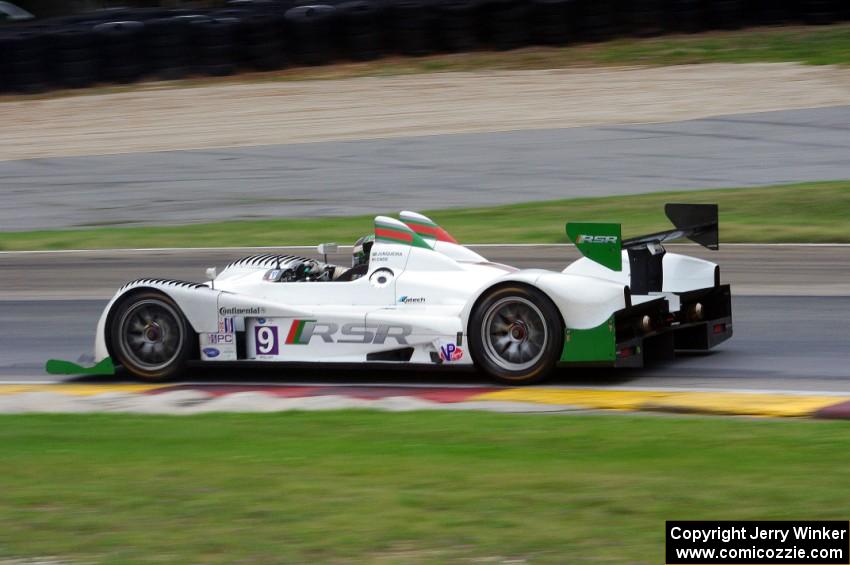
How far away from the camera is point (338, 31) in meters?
29.0

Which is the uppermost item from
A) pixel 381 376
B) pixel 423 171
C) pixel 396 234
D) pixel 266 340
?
pixel 423 171

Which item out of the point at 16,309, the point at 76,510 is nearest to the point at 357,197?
the point at 16,309

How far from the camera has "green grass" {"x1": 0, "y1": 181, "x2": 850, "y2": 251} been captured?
15.4 m

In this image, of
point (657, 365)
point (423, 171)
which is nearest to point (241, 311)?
point (657, 365)

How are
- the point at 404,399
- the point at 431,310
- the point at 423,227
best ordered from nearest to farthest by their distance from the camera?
1. the point at 404,399
2. the point at 431,310
3. the point at 423,227

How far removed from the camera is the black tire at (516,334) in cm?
869

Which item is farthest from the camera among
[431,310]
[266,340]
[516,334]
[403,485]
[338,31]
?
[338,31]

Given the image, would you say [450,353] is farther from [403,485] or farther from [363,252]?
[403,485]

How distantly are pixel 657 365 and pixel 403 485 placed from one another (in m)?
3.91

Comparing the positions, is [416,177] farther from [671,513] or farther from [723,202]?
[671,513]

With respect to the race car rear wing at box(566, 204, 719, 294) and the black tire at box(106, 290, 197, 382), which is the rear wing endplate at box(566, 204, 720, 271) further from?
the black tire at box(106, 290, 197, 382)

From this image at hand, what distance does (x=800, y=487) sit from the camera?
565 centimetres

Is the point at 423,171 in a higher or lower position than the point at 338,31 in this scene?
lower

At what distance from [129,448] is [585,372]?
3.54 meters
